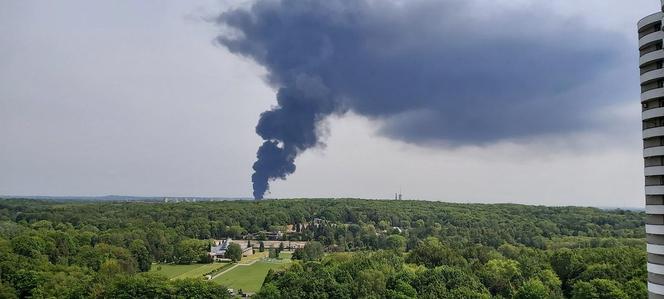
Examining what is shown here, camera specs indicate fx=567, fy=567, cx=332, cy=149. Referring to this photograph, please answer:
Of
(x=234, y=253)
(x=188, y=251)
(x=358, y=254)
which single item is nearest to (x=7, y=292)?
(x=188, y=251)

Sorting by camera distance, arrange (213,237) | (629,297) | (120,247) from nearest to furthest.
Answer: (629,297) < (120,247) < (213,237)

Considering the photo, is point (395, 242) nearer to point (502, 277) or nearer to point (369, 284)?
point (502, 277)

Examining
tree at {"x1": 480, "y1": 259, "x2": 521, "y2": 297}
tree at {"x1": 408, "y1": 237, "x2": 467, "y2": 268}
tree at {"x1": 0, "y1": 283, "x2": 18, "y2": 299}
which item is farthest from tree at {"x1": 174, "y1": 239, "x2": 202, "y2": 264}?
tree at {"x1": 480, "y1": 259, "x2": 521, "y2": 297}

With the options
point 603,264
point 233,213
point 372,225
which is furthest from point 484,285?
point 233,213

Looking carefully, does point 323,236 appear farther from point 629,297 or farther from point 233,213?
point 629,297

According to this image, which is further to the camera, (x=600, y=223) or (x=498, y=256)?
(x=600, y=223)

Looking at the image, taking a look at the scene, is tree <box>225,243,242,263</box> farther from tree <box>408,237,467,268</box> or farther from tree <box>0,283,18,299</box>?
tree <box>0,283,18,299</box>
